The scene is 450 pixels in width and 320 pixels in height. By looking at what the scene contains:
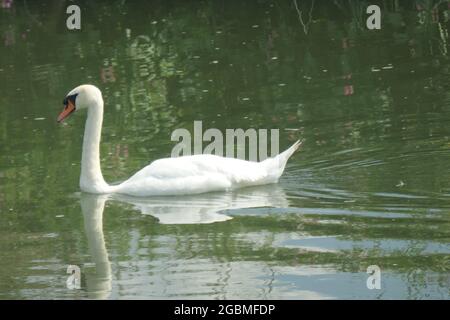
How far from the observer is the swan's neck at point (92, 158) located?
1107 cm

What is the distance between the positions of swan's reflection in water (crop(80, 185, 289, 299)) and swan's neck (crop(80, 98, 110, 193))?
95 millimetres

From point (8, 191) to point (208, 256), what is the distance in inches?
120

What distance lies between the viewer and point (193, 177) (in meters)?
10.8

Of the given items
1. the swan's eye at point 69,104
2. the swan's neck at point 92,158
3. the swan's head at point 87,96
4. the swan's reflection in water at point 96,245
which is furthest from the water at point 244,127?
the swan's head at point 87,96

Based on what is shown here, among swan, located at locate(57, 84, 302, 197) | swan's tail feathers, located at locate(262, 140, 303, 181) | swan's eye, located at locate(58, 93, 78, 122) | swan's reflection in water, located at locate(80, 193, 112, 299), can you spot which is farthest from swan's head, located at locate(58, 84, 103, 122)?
swan's tail feathers, located at locate(262, 140, 303, 181)

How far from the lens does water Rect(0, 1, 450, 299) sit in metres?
8.51

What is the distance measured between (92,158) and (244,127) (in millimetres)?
2322

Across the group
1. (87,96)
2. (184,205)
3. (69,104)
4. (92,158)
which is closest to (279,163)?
(184,205)

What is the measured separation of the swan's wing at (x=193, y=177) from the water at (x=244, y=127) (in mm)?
107

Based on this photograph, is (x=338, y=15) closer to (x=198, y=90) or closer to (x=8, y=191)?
(x=198, y=90)

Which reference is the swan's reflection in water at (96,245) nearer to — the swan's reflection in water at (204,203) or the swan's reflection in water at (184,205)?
Answer: the swan's reflection in water at (184,205)

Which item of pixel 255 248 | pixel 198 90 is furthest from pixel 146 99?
pixel 255 248

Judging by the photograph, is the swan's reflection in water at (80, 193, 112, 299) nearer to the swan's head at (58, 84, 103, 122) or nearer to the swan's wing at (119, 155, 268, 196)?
the swan's wing at (119, 155, 268, 196)

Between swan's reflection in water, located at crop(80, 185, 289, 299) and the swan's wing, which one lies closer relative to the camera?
swan's reflection in water, located at crop(80, 185, 289, 299)
